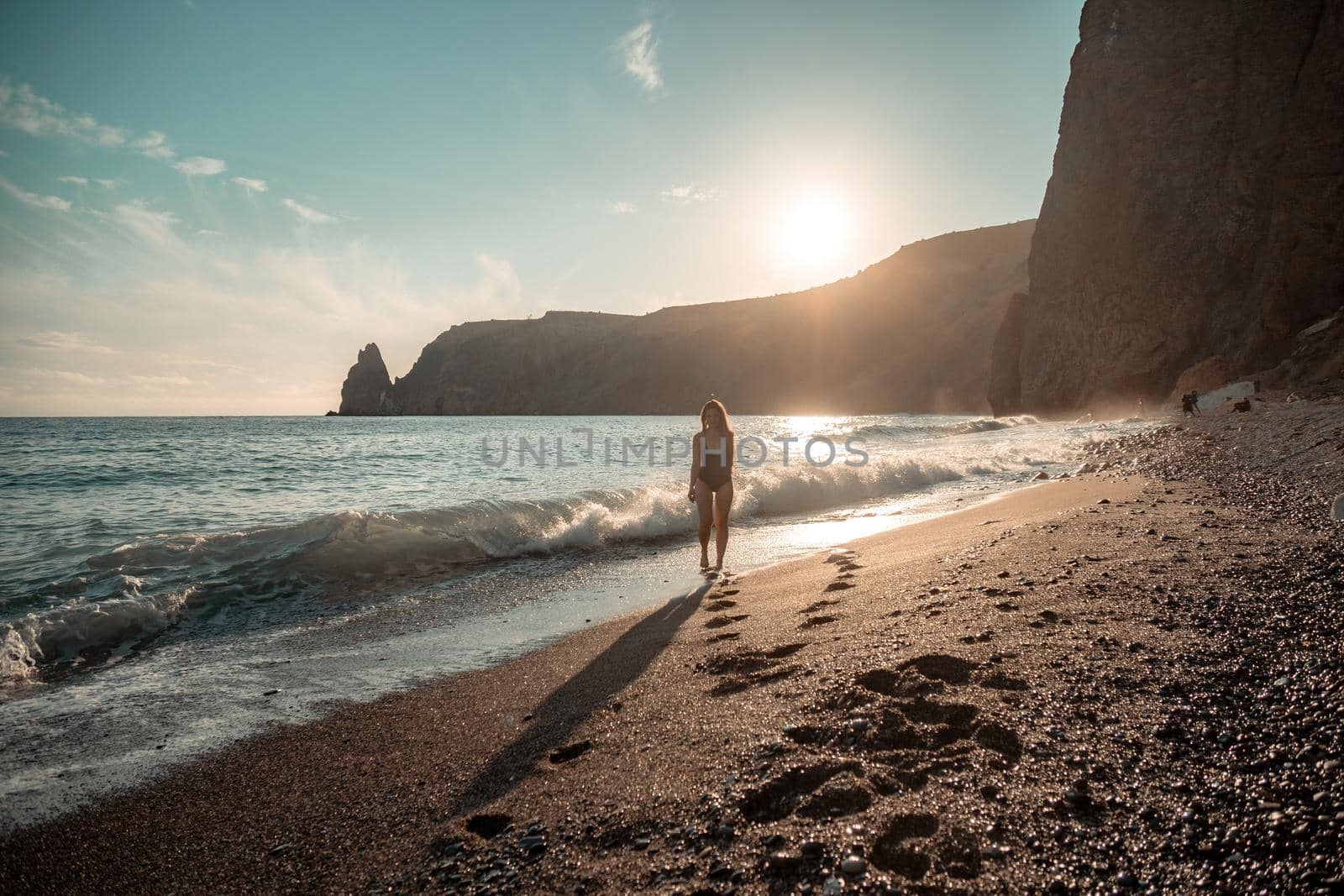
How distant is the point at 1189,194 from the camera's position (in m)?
33.3

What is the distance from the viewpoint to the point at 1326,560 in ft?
12.1

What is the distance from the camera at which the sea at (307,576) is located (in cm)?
376

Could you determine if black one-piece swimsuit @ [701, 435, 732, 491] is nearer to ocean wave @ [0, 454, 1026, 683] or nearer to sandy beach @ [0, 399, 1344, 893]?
ocean wave @ [0, 454, 1026, 683]

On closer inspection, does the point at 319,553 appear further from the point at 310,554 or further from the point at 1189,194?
the point at 1189,194

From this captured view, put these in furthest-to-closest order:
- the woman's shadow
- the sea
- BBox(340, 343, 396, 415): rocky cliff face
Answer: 1. BBox(340, 343, 396, 415): rocky cliff face
2. the sea
3. the woman's shadow

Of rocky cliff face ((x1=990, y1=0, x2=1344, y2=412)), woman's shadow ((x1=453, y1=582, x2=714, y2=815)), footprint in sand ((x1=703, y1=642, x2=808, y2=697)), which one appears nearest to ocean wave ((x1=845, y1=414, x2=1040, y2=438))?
rocky cliff face ((x1=990, y1=0, x2=1344, y2=412))

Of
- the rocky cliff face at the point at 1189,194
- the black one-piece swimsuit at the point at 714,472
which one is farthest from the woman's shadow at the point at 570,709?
the rocky cliff face at the point at 1189,194

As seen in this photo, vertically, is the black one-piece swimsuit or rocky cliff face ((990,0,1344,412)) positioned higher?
rocky cliff face ((990,0,1344,412))

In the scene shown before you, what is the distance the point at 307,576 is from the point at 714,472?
4467mm

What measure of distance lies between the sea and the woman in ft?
1.47

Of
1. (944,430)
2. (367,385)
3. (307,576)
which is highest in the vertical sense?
(367,385)

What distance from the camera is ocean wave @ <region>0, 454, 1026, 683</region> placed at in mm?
5293

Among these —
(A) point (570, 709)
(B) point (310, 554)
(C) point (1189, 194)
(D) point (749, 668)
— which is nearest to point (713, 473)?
(D) point (749, 668)

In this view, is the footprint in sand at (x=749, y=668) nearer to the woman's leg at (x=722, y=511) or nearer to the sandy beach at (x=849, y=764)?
the sandy beach at (x=849, y=764)
